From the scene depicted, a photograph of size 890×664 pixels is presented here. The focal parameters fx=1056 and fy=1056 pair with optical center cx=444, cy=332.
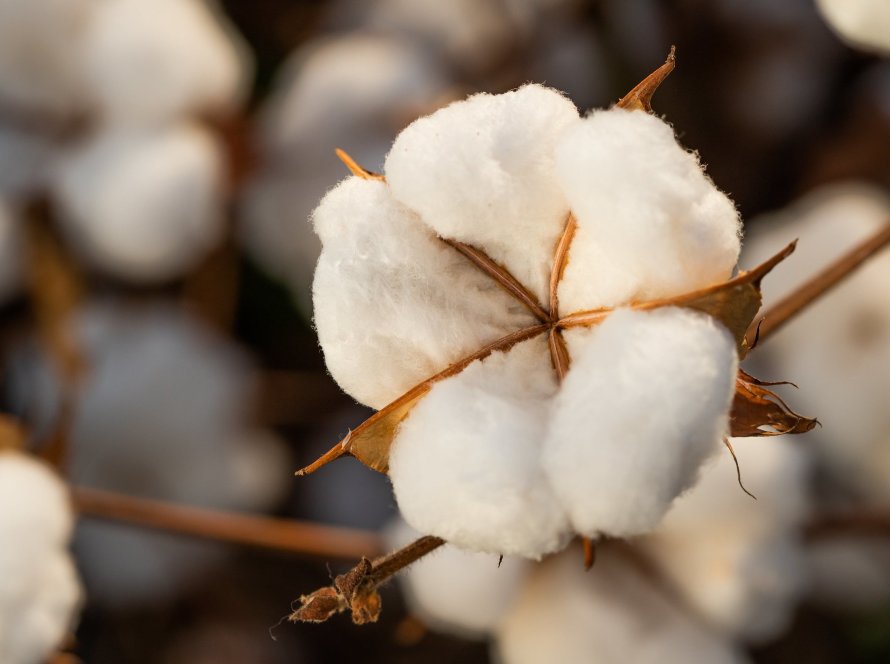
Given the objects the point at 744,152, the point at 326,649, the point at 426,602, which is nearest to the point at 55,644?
the point at 426,602

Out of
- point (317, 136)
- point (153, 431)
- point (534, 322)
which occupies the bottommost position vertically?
point (153, 431)

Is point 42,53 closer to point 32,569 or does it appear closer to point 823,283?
point 32,569

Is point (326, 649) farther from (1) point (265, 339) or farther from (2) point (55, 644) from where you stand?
(2) point (55, 644)

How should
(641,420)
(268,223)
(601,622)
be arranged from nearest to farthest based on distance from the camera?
(641,420) → (601,622) → (268,223)

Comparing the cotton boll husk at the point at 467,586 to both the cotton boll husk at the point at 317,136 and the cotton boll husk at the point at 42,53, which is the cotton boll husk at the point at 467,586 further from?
the cotton boll husk at the point at 42,53

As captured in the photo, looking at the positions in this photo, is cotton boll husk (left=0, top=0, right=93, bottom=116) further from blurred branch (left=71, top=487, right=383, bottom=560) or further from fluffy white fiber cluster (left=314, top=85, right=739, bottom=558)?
fluffy white fiber cluster (left=314, top=85, right=739, bottom=558)

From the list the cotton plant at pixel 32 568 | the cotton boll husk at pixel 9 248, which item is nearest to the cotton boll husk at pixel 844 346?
the cotton plant at pixel 32 568

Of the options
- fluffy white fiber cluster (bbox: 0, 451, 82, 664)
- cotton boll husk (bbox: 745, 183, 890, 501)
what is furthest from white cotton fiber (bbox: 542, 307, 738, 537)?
cotton boll husk (bbox: 745, 183, 890, 501)

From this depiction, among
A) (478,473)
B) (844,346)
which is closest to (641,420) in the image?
(478,473)
